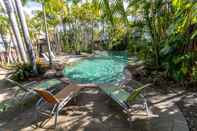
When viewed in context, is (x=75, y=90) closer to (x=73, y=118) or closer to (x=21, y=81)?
(x=73, y=118)

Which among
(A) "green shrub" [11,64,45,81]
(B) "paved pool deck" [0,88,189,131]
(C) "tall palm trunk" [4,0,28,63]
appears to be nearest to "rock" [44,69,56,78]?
(A) "green shrub" [11,64,45,81]

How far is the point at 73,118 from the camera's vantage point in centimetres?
392

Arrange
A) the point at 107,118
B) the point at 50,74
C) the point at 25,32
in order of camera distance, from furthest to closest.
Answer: the point at 50,74 → the point at 25,32 → the point at 107,118

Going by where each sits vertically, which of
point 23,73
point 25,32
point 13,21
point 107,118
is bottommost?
point 107,118

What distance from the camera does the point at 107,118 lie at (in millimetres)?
3898

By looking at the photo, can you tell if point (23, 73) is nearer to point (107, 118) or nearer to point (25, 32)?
point (25, 32)

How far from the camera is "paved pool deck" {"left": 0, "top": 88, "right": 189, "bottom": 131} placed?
3.53m

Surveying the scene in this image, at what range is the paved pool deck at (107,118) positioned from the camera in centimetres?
353

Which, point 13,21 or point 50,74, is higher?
point 13,21

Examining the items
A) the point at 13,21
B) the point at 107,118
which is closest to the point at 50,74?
the point at 13,21

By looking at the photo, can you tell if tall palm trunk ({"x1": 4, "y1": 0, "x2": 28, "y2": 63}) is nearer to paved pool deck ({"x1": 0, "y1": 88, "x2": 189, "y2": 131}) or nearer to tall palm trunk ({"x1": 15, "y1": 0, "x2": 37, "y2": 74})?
tall palm trunk ({"x1": 15, "y1": 0, "x2": 37, "y2": 74})

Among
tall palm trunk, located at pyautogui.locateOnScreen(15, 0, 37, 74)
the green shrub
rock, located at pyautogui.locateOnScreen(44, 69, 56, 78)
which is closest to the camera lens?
tall palm trunk, located at pyautogui.locateOnScreen(15, 0, 37, 74)

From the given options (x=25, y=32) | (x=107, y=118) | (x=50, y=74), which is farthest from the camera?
(x=50, y=74)

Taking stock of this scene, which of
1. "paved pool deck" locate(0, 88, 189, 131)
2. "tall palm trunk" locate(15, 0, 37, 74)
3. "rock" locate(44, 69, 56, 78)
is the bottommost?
"paved pool deck" locate(0, 88, 189, 131)
